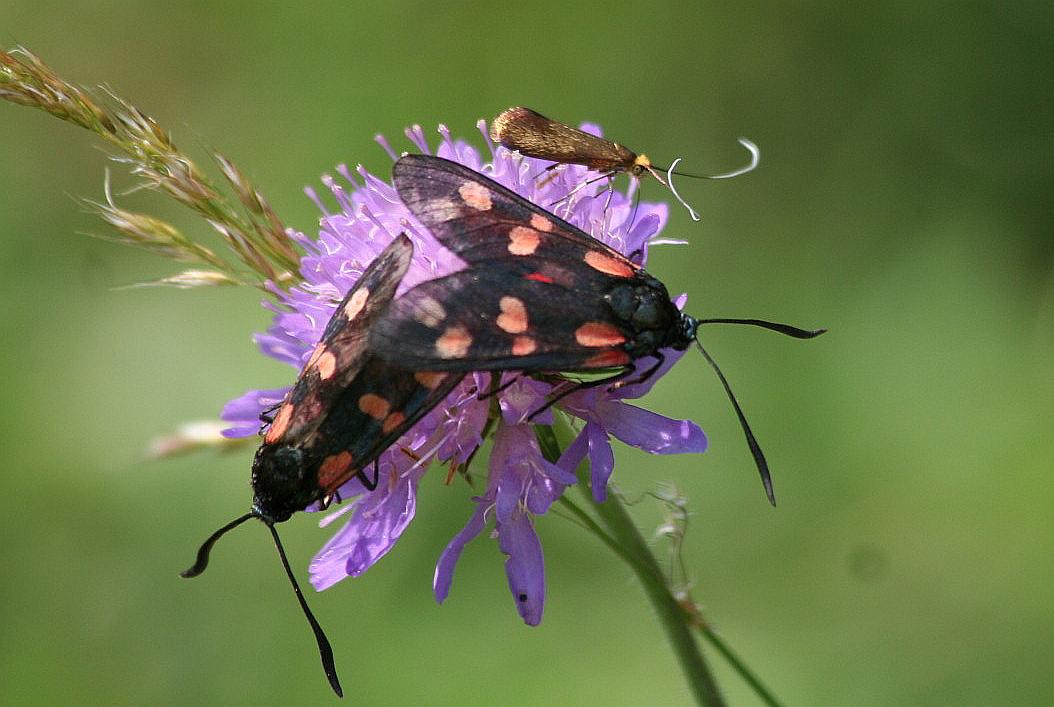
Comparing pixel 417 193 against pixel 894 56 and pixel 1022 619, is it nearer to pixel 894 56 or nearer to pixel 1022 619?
pixel 1022 619

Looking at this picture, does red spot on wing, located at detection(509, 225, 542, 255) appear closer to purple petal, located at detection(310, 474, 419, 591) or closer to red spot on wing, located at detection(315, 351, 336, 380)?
red spot on wing, located at detection(315, 351, 336, 380)

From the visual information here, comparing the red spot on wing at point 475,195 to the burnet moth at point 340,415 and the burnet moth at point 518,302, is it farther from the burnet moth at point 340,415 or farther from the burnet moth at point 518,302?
the burnet moth at point 340,415

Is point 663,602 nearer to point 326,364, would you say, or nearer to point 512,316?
point 512,316

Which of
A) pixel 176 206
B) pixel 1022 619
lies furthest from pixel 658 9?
pixel 1022 619

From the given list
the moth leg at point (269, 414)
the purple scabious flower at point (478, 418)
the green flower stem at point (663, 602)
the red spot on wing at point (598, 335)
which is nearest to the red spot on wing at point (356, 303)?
the purple scabious flower at point (478, 418)

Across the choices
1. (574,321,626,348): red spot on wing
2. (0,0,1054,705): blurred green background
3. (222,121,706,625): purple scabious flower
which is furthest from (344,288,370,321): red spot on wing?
(0,0,1054,705): blurred green background

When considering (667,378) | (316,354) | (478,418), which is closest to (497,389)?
(478,418)
